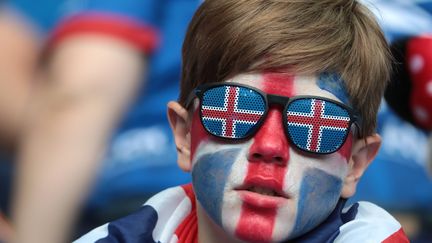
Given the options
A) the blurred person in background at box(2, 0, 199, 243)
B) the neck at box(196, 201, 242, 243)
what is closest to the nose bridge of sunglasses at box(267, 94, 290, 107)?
the neck at box(196, 201, 242, 243)

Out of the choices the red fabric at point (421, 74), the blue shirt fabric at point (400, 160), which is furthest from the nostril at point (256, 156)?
the blue shirt fabric at point (400, 160)

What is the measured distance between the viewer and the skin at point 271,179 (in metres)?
1.32

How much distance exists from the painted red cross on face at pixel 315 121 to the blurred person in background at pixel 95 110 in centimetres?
107

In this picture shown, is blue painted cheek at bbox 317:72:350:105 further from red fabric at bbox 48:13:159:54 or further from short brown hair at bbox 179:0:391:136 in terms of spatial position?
red fabric at bbox 48:13:159:54

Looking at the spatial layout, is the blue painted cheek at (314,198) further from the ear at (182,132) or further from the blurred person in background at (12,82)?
the blurred person in background at (12,82)

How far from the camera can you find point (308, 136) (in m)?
1.33

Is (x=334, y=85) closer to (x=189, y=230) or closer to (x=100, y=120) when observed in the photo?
(x=189, y=230)

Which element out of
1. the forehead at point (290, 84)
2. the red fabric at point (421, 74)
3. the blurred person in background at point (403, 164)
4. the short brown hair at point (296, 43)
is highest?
the short brown hair at point (296, 43)

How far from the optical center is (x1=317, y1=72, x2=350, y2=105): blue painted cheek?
1358mm

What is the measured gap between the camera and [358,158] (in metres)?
1.46

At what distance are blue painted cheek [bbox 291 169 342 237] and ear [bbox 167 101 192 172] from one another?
234 millimetres

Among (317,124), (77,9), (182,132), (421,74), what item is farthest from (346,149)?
(77,9)

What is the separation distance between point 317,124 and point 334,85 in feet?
0.24

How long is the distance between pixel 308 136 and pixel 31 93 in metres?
1.32
